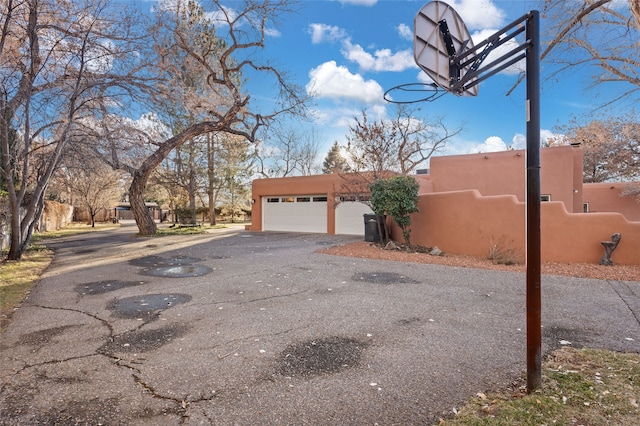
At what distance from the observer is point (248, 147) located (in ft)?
89.7

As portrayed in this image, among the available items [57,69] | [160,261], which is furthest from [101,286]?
[57,69]

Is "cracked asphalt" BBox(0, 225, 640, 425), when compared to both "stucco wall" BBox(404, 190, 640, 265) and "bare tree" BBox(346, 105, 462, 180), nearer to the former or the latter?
"stucco wall" BBox(404, 190, 640, 265)

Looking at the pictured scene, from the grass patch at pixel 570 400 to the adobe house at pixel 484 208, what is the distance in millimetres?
6390

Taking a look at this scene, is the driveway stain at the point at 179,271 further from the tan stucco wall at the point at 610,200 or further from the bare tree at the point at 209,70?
the tan stucco wall at the point at 610,200

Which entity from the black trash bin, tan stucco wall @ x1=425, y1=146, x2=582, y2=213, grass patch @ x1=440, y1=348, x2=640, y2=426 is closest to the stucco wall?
the black trash bin

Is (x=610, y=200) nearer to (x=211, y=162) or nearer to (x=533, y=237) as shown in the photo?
(x=533, y=237)

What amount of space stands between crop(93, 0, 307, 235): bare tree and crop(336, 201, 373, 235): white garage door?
550 centimetres

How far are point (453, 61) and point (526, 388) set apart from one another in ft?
11.3

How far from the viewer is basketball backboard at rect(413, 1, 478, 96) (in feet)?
12.7

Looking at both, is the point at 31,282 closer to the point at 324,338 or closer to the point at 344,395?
the point at 324,338

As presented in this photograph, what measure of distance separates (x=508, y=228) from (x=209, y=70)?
11956 millimetres

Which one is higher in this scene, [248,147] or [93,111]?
[248,147]

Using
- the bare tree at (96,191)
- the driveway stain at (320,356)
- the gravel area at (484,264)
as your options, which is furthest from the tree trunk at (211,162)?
the driveway stain at (320,356)

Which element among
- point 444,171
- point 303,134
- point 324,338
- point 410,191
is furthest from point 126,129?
point 303,134
